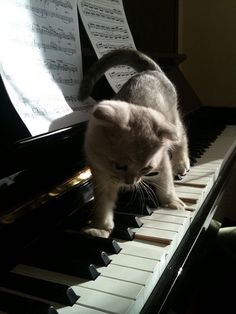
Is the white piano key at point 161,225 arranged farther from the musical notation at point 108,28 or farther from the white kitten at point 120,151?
the musical notation at point 108,28

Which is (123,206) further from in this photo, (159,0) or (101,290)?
(159,0)

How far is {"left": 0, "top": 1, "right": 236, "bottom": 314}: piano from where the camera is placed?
59cm

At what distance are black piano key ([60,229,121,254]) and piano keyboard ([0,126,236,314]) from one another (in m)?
0.01

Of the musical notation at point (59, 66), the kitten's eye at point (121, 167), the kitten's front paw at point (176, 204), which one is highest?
the musical notation at point (59, 66)

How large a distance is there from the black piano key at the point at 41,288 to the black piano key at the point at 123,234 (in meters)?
0.21

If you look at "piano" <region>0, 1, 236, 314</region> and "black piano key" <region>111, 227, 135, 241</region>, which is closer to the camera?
"piano" <region>0, 1, 236, 314</region>

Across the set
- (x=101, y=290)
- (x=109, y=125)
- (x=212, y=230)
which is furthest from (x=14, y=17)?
(x=212, y=230)

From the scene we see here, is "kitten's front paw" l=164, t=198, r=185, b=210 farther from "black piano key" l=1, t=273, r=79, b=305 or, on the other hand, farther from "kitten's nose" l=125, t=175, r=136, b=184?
"black piano key" l=1, t=273, r=79, b=305

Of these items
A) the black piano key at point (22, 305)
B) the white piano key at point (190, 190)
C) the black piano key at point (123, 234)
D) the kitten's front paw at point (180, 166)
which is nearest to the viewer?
the black piano key at point (22, 305)

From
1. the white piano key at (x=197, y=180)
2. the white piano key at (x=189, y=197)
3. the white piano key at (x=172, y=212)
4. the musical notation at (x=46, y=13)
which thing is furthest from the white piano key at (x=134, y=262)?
the musical notation at (x=46, y=13)

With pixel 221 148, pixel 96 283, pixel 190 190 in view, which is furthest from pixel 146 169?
pixel 221 148

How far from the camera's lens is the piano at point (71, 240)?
23.2 inches

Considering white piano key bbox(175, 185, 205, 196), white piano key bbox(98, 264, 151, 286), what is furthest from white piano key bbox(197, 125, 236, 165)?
white piano key bbox(98, 264, 151, 286)

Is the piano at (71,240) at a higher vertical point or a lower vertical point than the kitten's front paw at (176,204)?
higher
